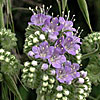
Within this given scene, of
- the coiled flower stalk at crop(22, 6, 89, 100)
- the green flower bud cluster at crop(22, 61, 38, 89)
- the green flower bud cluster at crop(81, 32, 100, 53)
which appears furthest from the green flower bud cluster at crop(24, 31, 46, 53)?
the green flower bud cluster at crop(81, 32, 100, 53)

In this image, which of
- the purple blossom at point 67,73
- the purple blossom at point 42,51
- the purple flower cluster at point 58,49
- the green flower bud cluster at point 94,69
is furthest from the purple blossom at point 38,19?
the green flower bud cluster at point 94,69

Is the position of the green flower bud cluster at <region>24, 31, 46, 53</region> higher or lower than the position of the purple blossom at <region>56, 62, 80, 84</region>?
higher

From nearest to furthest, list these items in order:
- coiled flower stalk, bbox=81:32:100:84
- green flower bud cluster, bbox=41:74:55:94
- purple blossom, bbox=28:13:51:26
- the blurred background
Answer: green flower bud cluster, bbox=41:74:55:94 < purple blossom, bbox=28:13:51:26 < coiled flower stalk, bbox=81:32:100:84 < the blurred background

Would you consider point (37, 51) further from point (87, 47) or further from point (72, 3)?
point (72, 3)

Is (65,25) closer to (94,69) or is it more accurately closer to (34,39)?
(34,39)

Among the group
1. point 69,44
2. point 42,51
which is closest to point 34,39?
point 42,51

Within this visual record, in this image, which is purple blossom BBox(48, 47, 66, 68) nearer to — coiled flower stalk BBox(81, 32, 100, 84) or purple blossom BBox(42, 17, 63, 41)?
purple blossom BBox(42, 17, 63, 41)

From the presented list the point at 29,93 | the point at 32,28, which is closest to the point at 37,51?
the point at 32,28
